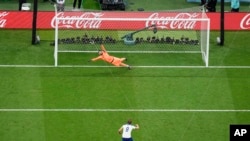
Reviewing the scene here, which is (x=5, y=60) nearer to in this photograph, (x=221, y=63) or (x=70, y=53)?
(x=70, y=53)

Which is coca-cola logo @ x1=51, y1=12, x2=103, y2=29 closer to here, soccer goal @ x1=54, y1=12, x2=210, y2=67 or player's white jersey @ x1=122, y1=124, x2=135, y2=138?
soccer goal @ x1=54, y1=12, x2=210, y2=67

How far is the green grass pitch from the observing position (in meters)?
23.8

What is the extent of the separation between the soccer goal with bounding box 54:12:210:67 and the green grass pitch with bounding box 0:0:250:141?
0.48 metres

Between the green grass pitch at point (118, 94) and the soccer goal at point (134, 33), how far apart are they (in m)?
0.48

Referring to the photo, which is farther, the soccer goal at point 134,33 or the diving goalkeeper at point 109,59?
the soccer goal at point 134,33

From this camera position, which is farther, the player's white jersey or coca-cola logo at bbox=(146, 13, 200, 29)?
coca-cola logo at bbox=(146, 13, 200, 29)

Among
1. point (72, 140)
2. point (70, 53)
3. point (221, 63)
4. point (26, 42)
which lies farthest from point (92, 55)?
point (72, 140)

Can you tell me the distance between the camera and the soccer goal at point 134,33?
30.2m

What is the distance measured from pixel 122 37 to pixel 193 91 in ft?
16.6

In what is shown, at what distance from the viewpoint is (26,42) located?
3080 cm

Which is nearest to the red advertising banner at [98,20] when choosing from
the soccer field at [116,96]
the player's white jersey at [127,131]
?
the soccer field at [116,96]

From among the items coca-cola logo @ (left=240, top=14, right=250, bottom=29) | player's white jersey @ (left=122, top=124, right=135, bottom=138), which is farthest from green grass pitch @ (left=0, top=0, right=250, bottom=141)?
player's white jersey @ (left=122, top=124, right=135, bottom=138)

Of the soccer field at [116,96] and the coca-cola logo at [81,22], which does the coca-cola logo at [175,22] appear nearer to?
the soccer field at [116,96]

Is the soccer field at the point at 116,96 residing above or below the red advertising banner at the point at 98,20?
below
